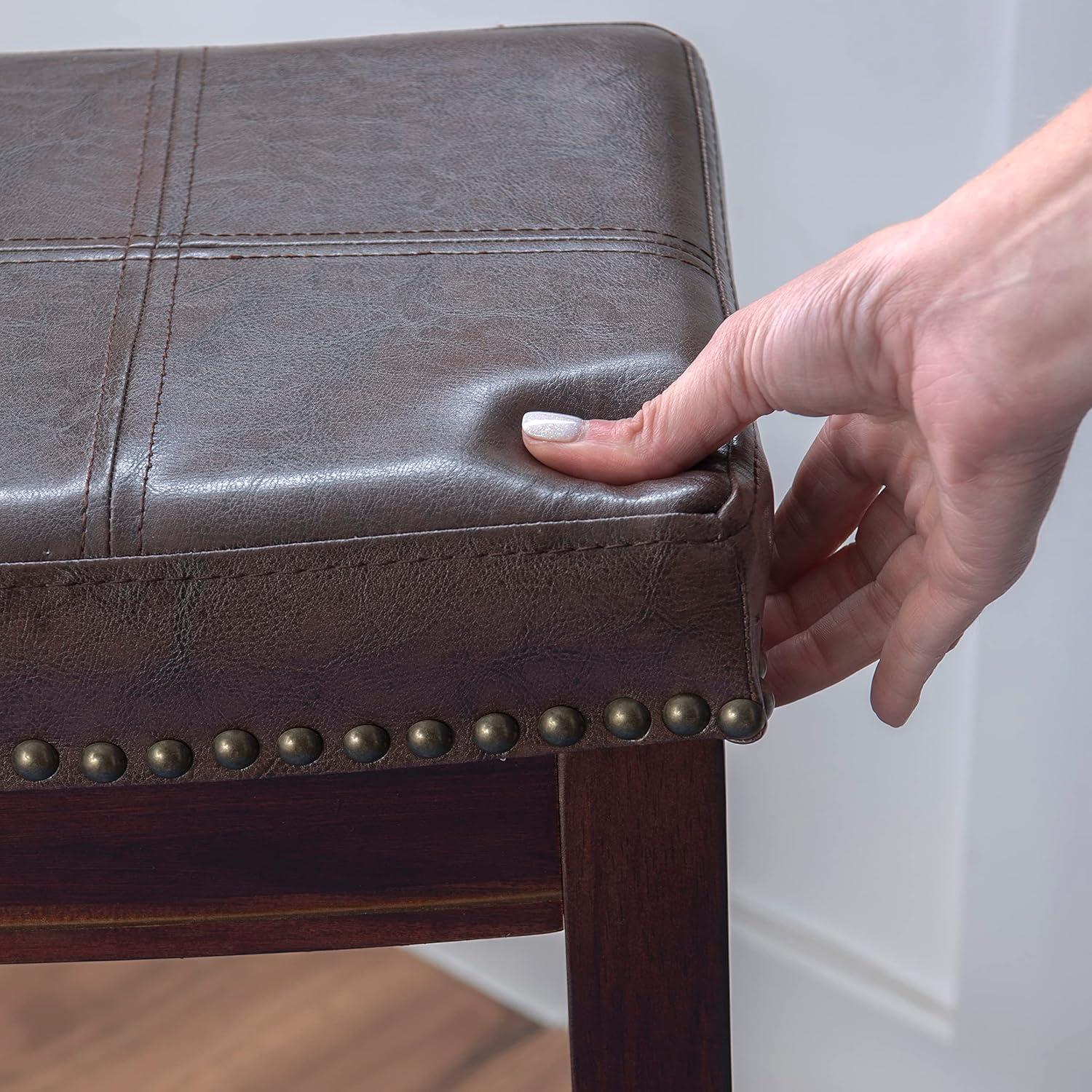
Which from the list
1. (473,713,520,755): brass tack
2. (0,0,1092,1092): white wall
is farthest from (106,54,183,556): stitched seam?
(0,0,1092,1092): white wall

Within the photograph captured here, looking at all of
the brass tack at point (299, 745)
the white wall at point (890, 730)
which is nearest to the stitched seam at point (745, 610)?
the brass tack at point (299, 745)

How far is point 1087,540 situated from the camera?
740 mm

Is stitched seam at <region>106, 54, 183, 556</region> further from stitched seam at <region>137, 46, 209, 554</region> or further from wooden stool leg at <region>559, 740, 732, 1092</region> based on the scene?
wooden stool leg at <region>559, 740, 732, 1092</region>

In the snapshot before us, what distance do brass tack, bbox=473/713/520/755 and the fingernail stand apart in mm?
78

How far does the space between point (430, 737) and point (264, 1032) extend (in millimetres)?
893

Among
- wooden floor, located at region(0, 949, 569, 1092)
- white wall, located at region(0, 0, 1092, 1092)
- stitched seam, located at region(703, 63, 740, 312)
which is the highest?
stitched seam, located at region(703, 63, 740, 312)

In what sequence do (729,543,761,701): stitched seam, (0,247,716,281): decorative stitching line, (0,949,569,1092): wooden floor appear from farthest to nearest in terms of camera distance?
(0,949,569,1092): wooden floor → (0,247,716,281): decorative stitching line → (729,543,761,701): stitched seam

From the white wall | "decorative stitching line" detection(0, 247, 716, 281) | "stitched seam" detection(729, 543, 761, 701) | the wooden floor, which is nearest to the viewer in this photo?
"stitched seam" detection(729, 543, 761, 701)

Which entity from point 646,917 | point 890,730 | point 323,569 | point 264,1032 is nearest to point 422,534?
point 323,569

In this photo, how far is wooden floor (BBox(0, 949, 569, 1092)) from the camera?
107 cm

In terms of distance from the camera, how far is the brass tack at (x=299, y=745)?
0.33 meters

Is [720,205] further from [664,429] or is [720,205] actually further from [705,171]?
[664,429]

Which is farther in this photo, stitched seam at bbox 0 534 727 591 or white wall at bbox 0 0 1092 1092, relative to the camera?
white wall at bbox 0 0 1092 1092

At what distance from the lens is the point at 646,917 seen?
0.36 m
